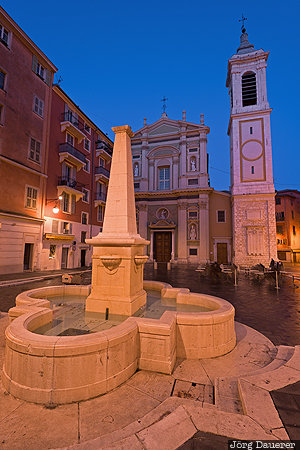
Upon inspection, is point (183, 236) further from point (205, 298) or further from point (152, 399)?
point (152, 399)

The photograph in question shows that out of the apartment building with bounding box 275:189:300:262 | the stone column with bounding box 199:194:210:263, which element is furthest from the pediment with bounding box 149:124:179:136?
the apartment building with bounding box 275:189:300:262

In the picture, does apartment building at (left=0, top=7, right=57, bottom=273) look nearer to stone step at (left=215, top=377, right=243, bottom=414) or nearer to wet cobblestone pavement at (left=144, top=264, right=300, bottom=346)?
wet cobblestone pavement at (left=144, top=264, right=300, bottom=346)

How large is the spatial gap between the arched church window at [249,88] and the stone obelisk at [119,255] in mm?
25828

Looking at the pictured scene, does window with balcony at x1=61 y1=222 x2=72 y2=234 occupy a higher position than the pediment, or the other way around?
the pediment

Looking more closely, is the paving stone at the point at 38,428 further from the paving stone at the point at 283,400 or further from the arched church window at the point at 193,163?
the arched church window at the point at 193,163

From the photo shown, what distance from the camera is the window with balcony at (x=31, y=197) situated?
1645cm

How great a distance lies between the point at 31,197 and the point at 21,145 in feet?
12.5

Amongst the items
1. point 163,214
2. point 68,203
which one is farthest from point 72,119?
point 163,214

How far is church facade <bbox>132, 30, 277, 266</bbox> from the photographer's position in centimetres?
2344

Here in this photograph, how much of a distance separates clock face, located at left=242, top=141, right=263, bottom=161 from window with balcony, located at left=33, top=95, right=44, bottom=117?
20.5 meters

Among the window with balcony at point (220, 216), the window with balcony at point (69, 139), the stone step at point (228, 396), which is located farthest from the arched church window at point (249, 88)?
the stone step at point (228, 396)

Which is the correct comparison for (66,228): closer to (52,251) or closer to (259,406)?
(52,251)

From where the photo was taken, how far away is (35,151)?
17.4 m

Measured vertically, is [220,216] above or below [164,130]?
below
